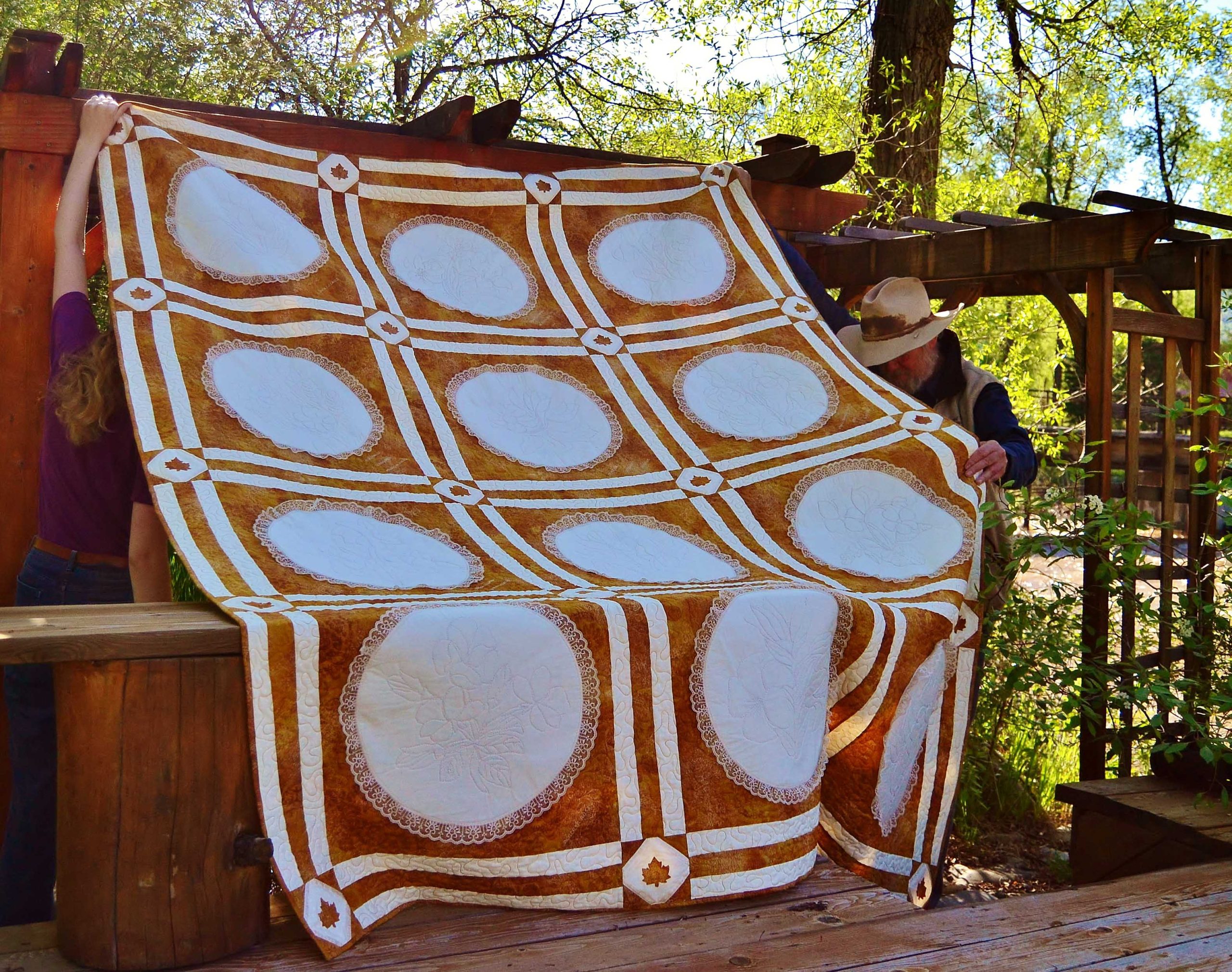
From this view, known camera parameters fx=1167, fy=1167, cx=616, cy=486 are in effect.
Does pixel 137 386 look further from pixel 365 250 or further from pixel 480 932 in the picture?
pixel 480 932

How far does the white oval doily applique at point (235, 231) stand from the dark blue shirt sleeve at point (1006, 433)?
1772 mm

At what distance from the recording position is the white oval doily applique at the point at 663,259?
10.7 ft

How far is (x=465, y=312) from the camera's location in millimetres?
3012

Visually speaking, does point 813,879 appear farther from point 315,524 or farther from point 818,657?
point 315,524

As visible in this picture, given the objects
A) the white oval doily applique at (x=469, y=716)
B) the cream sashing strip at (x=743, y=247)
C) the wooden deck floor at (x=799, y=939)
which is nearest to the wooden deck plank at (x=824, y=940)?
the wooden deck floor at (x=799, y=939)

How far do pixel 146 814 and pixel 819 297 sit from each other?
8.03ft

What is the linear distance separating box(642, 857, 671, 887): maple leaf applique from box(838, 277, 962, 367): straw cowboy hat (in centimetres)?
168

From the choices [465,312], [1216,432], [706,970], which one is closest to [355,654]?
[706,970]

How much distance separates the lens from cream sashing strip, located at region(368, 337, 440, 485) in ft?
8.53

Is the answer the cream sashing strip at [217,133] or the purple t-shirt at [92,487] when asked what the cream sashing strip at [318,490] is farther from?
the cream sashing strip at [217,133]

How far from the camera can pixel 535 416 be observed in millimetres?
2842

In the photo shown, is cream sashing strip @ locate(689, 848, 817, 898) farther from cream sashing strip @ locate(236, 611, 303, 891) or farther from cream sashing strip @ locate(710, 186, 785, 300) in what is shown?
cream sashing strip @ locate(710, 186, 785, 300)

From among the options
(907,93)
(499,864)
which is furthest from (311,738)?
(907,93)

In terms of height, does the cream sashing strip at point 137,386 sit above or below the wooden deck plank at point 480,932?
above
